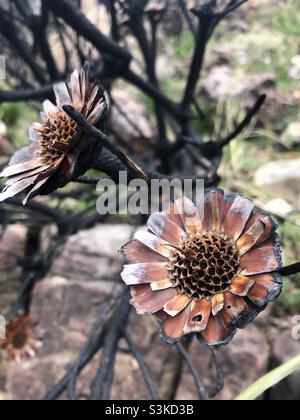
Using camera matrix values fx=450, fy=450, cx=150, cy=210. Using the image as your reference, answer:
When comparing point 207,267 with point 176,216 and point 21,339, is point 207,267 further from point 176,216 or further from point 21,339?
point 21,339

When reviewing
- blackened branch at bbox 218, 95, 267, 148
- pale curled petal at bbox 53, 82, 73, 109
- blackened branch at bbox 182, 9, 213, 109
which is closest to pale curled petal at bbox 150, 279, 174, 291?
pale curled petal at bbox 53, 82, 73, 109

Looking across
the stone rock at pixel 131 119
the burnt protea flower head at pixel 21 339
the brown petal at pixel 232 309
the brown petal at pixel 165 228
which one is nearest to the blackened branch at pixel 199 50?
the brown petal at pixel 165 228

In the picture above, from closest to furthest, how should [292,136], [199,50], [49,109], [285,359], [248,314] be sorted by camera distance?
[248,314], [49,109], [199,50], [285,359], [292,136]

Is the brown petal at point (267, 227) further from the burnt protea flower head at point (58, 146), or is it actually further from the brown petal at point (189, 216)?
the burnt protea flower head at point (58, 146)

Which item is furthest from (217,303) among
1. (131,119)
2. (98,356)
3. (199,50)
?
(131,119)

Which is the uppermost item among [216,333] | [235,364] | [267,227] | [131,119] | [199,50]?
[131,119]

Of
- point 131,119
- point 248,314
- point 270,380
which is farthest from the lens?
point 131,119
